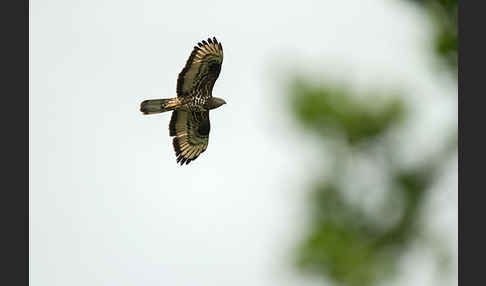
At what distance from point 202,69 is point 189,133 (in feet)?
1.84

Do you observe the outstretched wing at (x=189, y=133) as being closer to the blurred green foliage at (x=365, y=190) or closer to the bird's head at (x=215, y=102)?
the bird's head at (x=215, y=102)

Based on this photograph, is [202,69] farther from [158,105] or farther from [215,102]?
[158,105]

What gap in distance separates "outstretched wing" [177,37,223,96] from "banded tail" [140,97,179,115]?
11 cm

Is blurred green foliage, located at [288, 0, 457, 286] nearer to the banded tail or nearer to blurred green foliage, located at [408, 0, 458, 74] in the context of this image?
blurred green foliage, located at [408, 0, 458, 74]

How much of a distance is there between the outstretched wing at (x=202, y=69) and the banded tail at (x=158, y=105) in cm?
11

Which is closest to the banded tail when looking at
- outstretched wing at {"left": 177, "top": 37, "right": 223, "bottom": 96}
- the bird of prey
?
the bird of prey

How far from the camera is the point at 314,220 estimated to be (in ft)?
6.39

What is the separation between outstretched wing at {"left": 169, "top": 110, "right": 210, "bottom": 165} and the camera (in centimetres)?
514

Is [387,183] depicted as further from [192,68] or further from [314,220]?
[192,68]

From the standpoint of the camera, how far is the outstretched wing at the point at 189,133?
203 inches

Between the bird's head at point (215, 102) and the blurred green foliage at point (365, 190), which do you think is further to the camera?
the bird's head at point (215, 102)

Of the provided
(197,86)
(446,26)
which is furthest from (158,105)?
(446,26)

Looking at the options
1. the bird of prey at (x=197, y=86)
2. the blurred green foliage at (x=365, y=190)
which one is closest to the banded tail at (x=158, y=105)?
the bird of prey at (x=197, y=86)

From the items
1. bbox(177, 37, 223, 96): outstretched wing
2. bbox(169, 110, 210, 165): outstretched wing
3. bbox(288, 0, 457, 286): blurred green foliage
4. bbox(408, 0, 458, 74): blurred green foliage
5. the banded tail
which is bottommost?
bbox(288, 0, 457, 286): blurred green foliage
